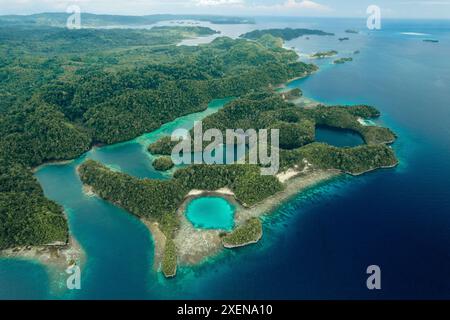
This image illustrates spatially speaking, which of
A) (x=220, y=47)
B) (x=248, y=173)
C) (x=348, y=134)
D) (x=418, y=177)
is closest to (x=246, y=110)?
(x=348, y=134)

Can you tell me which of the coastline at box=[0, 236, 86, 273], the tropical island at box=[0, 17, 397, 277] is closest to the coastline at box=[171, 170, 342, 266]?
the tropical island at box=[0, 17, 397, 277]

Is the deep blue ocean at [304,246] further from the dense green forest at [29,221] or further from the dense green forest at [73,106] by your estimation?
the dense green forest at [73,106]

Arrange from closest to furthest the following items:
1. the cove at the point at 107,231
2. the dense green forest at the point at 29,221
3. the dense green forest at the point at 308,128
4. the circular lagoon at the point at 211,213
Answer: the cove at the point at 107,231 → the dense green forest at the point at 29,221 → the circular lagoon at the point at 211,213 → the dense green forest at the point at 308,128

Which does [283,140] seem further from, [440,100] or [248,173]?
[440,100]

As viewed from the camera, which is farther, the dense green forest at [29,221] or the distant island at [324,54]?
the distant island at [324,54]

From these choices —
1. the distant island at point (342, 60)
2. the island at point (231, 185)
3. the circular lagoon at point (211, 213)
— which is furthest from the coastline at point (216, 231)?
the distant island at point (342, 60)

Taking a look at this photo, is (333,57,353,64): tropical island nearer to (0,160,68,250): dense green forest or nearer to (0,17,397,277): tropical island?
(0,17,397,277): tropical island
